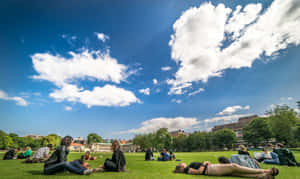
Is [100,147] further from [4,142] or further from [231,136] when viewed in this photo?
[231,136]

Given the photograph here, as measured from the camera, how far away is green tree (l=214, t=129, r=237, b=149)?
66562 mm

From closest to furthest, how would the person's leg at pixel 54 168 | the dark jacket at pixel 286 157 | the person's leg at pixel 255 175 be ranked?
the person's leg at pixel 255 175, the person's leg at pixel 54 168, the dark jacket at pixel 286 157

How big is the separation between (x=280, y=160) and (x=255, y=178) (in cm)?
685

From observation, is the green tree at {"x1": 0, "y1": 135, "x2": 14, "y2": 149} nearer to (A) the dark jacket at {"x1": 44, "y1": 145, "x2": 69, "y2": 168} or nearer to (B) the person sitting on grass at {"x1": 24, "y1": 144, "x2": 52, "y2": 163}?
(B) the person sitting on grass at {"x1": 24, "y1": 144, "x2": 52, "y2": 163}

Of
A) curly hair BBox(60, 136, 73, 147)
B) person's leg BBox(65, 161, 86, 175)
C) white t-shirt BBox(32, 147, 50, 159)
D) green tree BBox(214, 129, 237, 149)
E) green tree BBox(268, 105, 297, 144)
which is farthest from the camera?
green tree BBox(214, 129, 237, 149)

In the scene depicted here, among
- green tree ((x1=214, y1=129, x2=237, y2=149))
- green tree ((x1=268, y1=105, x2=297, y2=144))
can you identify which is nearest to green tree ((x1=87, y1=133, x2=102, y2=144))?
green tree ((x1=214, y1=129, x2=237, y2=149))

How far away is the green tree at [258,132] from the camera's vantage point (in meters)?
55.0

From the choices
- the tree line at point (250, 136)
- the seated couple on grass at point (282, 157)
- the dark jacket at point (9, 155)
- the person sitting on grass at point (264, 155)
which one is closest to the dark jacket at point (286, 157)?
the seated couple on grass at point (282, 157)

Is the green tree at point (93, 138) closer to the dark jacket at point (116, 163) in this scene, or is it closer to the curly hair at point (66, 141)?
the dark jacket at point (116, 163)

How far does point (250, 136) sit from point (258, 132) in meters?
3.20

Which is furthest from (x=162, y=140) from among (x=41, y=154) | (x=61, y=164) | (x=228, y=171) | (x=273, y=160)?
(x=61, y=164)

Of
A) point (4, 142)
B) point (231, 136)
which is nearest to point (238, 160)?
point (231, 136)

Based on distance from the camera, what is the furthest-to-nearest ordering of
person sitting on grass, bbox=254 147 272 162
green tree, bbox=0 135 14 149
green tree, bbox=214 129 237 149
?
green tree, bbox=214 129 237 149, green tree, bbox=0 135 14 149, person sitting on grass, bbox=254 147 272 162

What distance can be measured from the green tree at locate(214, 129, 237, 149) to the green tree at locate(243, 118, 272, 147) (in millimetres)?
7371
